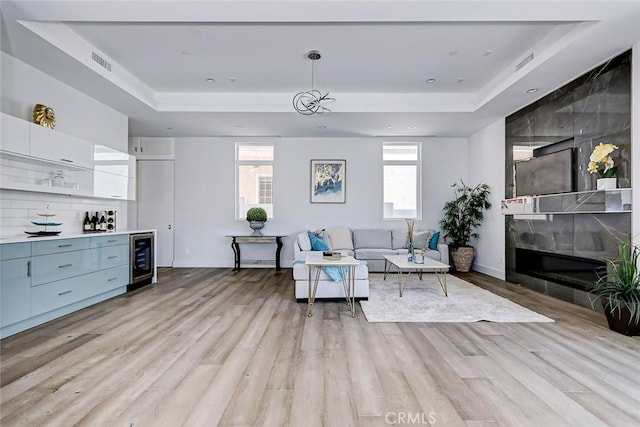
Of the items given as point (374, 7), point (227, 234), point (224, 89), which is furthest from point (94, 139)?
point (374, 7)

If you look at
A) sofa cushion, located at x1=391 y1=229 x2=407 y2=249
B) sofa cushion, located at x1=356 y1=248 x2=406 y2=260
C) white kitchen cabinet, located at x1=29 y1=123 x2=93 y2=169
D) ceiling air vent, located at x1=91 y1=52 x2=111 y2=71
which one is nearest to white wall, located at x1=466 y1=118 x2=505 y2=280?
sofa cushion, located at x1=391 y1=229 x2=407 y2=249

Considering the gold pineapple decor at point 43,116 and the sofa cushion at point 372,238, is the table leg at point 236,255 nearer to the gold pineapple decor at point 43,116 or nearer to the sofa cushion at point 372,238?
the sofa cushion at point 372,238

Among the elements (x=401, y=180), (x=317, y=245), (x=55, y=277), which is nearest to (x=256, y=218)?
(x=317, y=245)

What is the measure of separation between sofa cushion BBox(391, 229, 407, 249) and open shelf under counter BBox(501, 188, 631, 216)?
198 centimetres

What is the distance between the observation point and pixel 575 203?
12.4 feet

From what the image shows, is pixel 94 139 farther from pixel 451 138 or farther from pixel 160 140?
pixel 451 138

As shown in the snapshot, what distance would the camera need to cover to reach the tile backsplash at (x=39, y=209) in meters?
3.38

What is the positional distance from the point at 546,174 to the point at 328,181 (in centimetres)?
396

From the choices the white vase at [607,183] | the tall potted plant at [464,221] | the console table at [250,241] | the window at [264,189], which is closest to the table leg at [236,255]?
the console table at [250,241]

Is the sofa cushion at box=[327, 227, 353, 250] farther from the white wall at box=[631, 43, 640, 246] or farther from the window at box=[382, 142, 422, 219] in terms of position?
the white wall at box=[631, 43, 640, 246]

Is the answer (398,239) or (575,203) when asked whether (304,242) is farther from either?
(575,203)

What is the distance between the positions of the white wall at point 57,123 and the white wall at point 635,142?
659 centimetres

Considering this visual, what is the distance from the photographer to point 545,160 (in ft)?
14.6

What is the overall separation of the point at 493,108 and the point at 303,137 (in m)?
3.71
